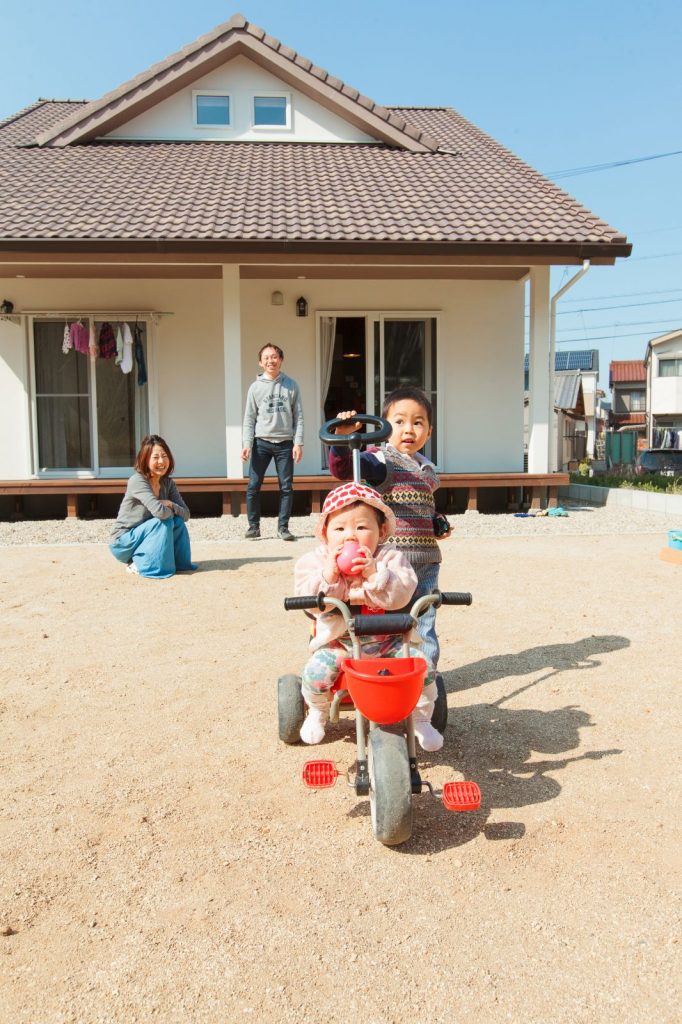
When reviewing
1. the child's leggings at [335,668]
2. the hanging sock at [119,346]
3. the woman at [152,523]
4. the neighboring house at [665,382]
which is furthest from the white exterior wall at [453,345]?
the neighboring house at [665,382]

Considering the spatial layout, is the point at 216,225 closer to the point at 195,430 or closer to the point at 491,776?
the point at 195,430

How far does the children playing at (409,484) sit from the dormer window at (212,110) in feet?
36.5

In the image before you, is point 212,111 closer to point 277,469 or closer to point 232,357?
point 232,357

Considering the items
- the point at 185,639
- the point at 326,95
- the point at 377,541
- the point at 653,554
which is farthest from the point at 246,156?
the point at 377,541

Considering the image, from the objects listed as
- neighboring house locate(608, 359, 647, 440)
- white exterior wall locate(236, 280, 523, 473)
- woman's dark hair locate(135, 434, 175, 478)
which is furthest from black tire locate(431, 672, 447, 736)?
neighboring house locate(608, 359, 647, 440)

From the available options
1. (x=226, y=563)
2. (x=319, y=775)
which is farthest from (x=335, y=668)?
(x=226, y=563)

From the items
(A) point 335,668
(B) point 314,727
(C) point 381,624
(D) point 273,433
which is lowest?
(B) point 314,727

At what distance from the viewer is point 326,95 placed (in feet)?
39.8

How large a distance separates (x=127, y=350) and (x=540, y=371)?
5.25 metres

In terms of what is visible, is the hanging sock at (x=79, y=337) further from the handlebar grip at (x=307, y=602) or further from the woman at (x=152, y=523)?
the handlebar grip at (x=307, y=602)

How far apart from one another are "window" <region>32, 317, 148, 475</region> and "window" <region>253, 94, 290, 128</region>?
4217 millimetres

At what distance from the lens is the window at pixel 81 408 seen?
11133 millimetres

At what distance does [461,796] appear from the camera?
7.82ft

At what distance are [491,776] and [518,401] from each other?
30.8 ft
